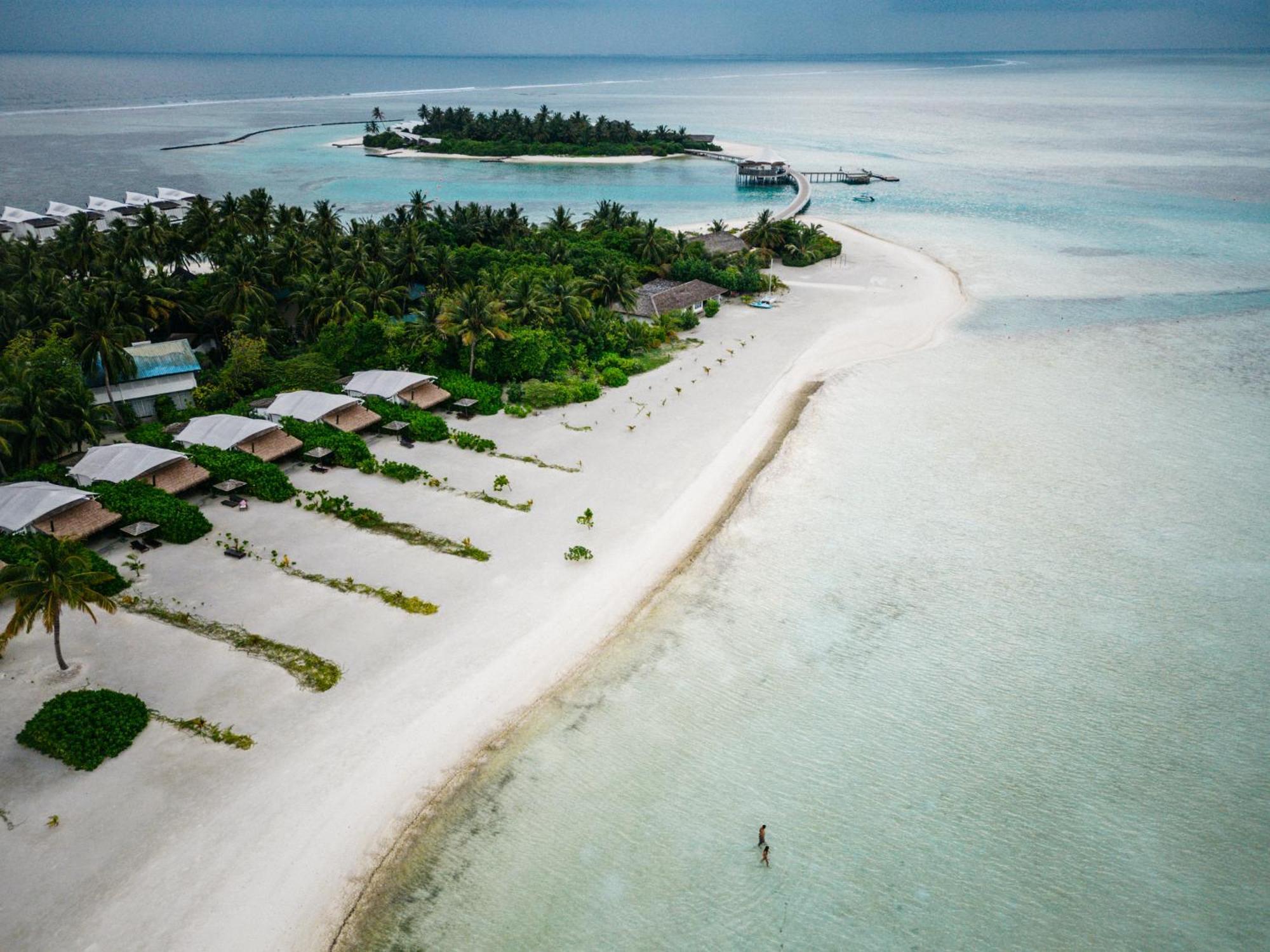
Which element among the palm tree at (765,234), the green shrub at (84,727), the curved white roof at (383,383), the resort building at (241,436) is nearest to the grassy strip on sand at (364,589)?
the green shrub at (84,727)

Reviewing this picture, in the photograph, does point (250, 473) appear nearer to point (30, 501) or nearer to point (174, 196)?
point (30, 501)

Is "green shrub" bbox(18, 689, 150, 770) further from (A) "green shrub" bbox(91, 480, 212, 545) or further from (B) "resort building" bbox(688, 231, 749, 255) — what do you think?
(B) "resort building" bbox(688, 231, 749, 255)

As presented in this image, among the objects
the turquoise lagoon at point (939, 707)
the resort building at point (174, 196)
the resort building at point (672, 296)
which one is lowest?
the turquoise lagoon at point (939, 707)

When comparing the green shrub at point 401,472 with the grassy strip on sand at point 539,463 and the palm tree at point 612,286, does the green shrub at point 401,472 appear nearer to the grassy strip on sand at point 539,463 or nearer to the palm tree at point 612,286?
the grassy strip on sand at point 539,463

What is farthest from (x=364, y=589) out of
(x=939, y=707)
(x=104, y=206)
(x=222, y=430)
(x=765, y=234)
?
(x=104, y=206)

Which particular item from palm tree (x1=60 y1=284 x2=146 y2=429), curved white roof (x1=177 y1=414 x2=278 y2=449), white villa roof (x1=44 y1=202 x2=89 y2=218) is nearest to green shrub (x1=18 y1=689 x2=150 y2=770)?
curved white roof (x1=177 y1=414 x2=278 y2=449)
